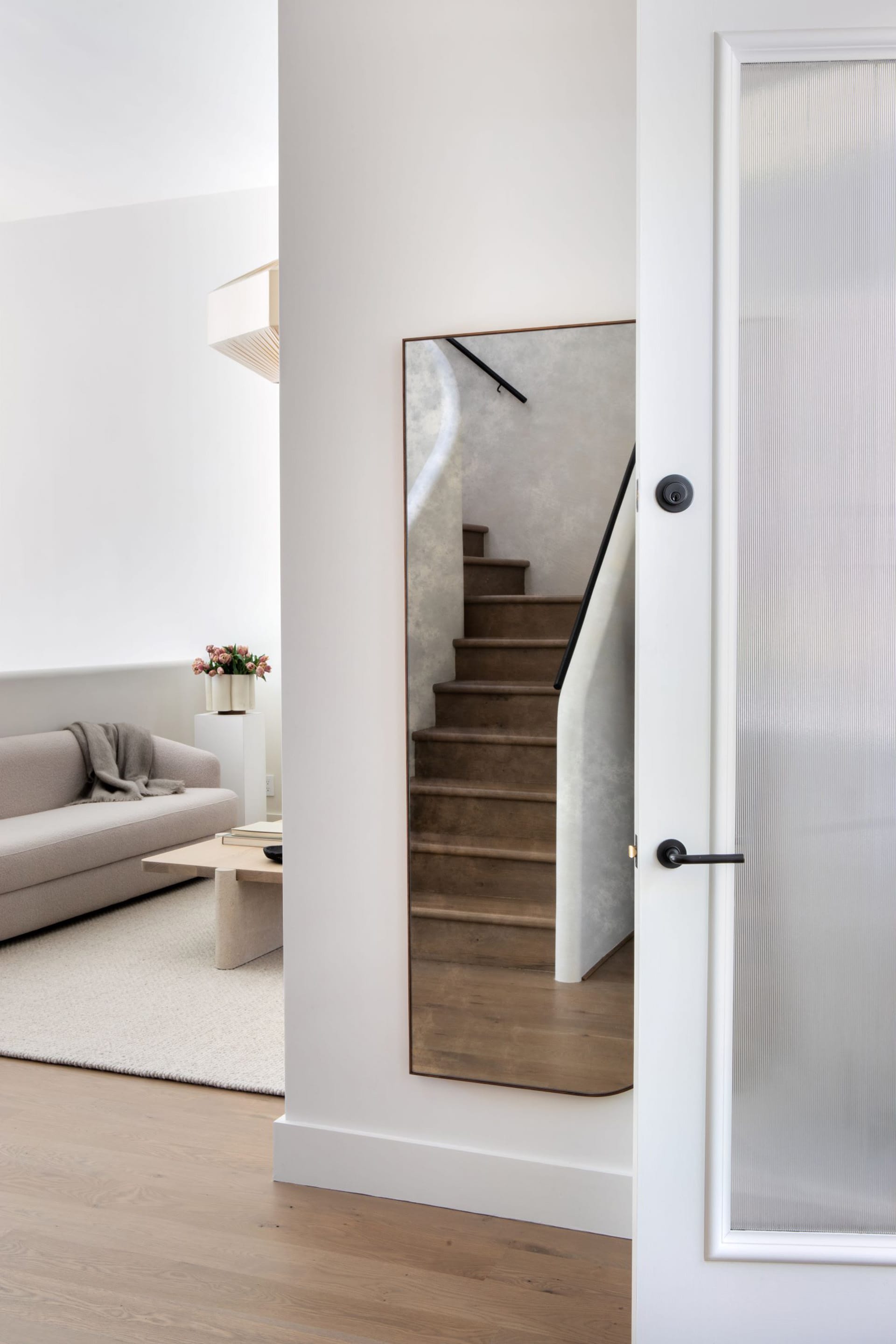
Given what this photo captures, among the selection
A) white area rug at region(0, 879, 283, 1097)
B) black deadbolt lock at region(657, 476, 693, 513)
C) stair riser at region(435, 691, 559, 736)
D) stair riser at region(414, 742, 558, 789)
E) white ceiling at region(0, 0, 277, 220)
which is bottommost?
white area rug at region(0, 879, 283, 1097)

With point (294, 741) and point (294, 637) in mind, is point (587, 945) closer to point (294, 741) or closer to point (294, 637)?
point (294, 741)

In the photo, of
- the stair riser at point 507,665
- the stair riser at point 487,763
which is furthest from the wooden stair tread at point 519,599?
the stair riser at point 487,763

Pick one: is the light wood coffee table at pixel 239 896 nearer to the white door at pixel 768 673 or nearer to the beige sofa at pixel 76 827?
the beige sofa at pixel 76 827

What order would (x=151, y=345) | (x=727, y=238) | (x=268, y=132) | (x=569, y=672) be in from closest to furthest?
(x=727, y=238) → (x=569, y=672) → (x=268, y=132) → (x=151, y=345)

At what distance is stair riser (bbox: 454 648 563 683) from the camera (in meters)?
2.18

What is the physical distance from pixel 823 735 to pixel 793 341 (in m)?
0.61

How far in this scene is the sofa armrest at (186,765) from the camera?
18.9ft

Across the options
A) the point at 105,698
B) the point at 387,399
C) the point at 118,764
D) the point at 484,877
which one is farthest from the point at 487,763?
the point at 105,698

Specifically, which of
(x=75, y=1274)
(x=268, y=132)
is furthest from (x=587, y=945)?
(x=268, y=132)

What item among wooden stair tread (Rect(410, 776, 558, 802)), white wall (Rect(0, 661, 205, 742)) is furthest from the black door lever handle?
white wall (Rect(0, 661, 205, 742))

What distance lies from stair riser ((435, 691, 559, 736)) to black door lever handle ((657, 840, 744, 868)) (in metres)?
0.63

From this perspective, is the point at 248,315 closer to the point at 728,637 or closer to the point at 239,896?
the point at 239,896

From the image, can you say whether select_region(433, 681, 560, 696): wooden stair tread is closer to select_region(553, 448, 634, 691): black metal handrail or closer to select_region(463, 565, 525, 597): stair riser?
select_region(553, 448, 634, 691): black metal handrail

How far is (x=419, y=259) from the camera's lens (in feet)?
7.34
